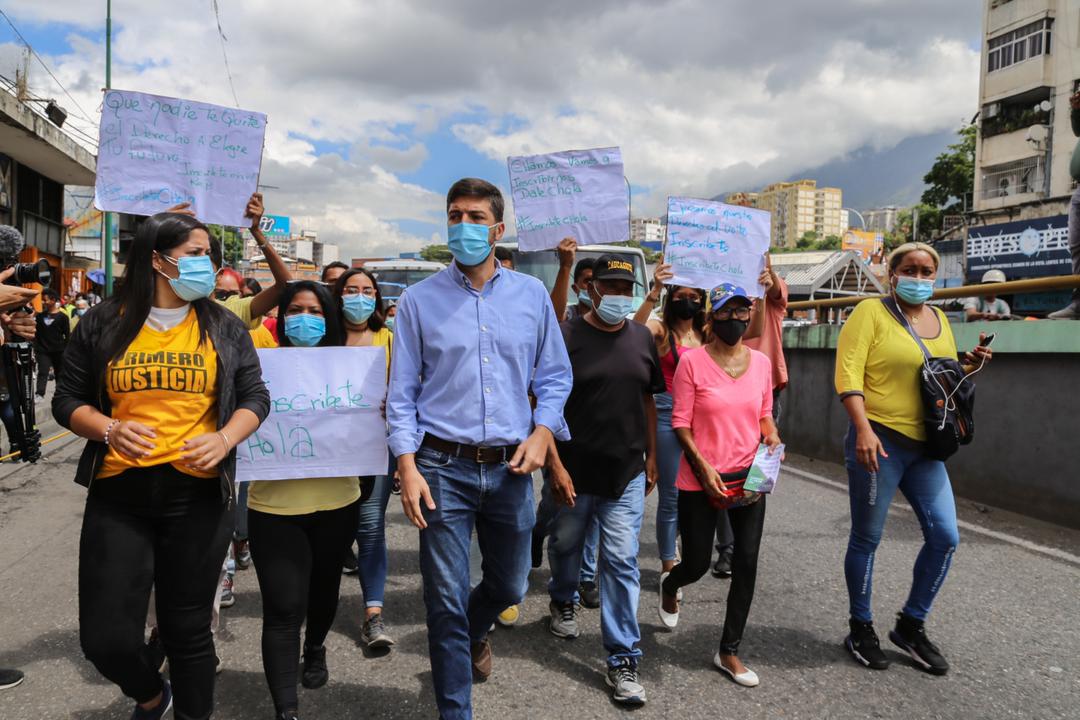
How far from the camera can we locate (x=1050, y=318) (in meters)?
6.52

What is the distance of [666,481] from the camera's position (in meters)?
4.81

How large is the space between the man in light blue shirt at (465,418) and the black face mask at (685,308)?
6.87 feet

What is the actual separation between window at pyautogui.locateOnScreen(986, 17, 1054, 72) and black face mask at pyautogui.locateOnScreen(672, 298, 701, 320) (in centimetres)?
4121

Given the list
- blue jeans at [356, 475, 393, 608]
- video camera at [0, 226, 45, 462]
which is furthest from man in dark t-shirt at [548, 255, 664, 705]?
video camera at [0, 226, 45, 462]

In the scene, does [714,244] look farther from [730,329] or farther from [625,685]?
[625,685]

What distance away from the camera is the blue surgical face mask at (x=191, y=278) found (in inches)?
106

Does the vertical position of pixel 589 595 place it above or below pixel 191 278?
below

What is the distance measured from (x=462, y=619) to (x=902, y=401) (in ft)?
7.64

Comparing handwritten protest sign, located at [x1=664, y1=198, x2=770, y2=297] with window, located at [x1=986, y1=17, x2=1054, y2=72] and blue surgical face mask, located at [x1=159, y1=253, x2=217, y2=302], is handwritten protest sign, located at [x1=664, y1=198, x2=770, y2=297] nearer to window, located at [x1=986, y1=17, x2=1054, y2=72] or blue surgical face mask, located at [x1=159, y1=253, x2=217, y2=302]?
blue surgical face mask, located at [x1=159, y1=253, x2=217, y2=302]

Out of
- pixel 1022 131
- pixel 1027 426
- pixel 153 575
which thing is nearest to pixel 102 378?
pixel 153 575

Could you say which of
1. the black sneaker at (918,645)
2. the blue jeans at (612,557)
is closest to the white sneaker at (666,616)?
the blue jeans at (612,557)

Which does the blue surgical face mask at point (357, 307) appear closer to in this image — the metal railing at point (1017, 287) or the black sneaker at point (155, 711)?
the black sneaker at point (155, 711)

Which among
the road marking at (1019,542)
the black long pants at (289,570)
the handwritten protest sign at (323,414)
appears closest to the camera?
the black long pants at (289,570)

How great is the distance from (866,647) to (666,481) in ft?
4.81
